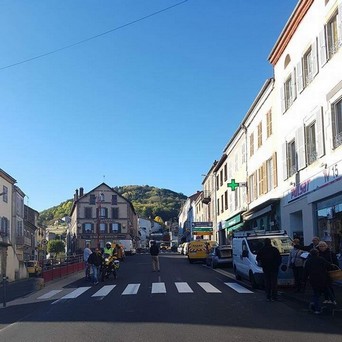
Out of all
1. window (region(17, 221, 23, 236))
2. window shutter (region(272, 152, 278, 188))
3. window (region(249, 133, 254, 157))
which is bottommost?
window (region(17, 221, 23, 236))

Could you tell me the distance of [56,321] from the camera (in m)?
11.5

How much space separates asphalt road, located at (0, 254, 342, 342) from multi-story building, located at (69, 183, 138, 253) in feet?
260

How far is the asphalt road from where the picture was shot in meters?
9.24

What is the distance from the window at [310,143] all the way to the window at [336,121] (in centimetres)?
245


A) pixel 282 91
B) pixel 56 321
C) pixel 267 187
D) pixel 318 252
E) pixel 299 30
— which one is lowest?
pixel 56 321

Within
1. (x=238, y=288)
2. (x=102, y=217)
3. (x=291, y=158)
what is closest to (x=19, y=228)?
(x=291, y=158)

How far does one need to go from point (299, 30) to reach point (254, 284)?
1288cm

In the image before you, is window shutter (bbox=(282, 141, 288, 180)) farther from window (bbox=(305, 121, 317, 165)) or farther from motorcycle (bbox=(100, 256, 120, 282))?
motorcycle (bbox=(100, 256, 120, 282))

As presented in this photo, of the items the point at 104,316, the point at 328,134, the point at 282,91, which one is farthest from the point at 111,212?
the point at 104,316

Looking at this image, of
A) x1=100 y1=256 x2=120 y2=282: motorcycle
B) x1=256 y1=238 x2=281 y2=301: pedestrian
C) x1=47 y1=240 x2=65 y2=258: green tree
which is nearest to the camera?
x1=256 y1=238 x2=281 y2=301: pedestrian

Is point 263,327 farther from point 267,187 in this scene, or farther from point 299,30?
point 267,187

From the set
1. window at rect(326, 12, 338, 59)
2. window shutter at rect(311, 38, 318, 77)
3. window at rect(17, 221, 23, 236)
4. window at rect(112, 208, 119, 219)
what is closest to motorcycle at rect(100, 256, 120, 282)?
window shutter at rect(311, 38, 318, 77)

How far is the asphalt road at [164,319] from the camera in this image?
30.3ft

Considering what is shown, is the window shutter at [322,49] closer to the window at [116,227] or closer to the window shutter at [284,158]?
the window shutter at [284,158]
